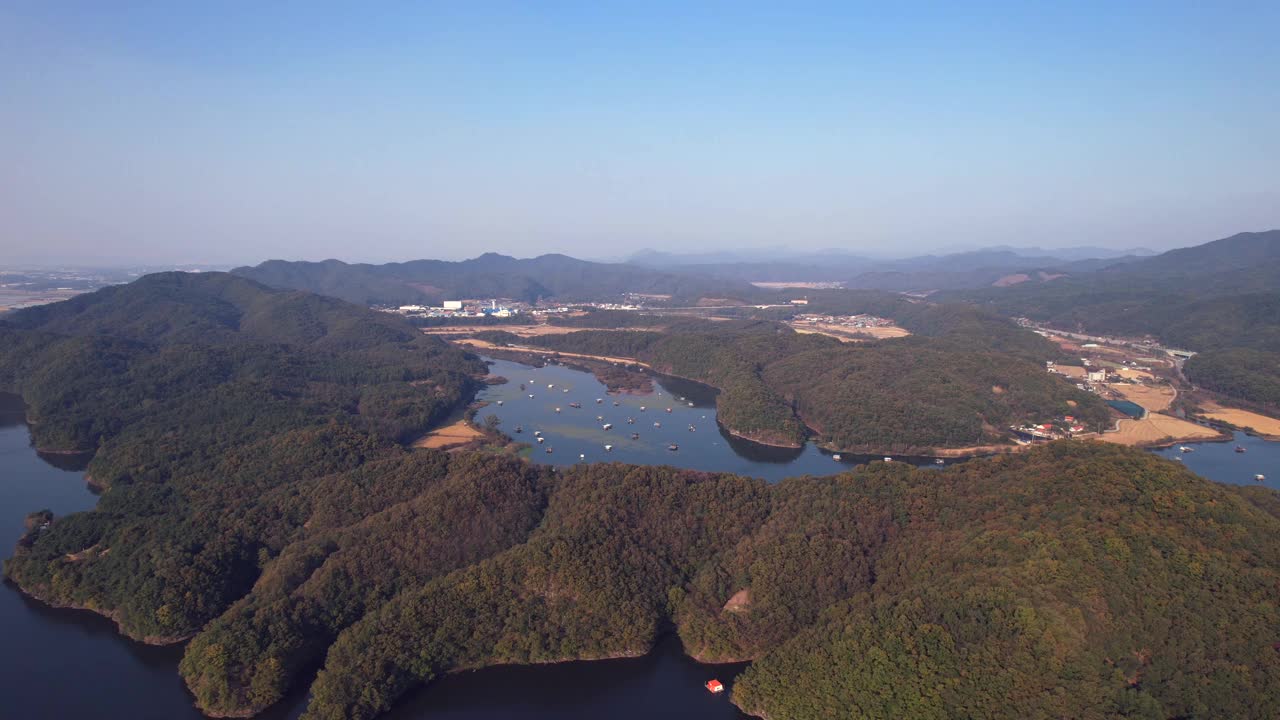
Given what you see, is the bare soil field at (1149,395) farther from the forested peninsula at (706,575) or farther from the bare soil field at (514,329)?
the bare soil field at (514,329)

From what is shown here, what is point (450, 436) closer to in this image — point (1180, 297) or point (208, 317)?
point (208, 317)

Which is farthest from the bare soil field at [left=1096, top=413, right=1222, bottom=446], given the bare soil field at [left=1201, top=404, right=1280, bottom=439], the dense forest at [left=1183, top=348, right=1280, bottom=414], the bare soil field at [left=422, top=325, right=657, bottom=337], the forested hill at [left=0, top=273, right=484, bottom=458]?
the bare soil field at [left=422, top=325, right=657, bottom=337]

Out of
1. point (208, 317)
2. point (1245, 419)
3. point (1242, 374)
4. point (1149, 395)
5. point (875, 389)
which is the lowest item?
point (1245, 419)

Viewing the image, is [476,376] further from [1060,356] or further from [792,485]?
[1060,356]

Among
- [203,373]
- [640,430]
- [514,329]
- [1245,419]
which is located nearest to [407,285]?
[514,329]

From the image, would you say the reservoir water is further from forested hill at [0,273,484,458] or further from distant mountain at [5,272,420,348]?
distant mountain at [5,272,420,348]

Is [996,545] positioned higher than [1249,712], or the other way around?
[996,545]

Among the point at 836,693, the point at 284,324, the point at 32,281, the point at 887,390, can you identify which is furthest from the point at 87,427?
the point at 32,281
